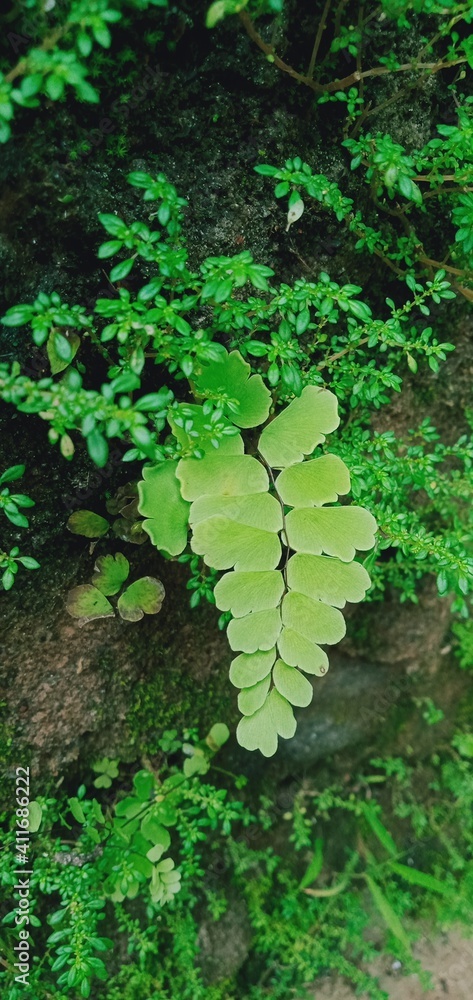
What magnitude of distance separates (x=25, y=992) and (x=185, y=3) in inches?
104

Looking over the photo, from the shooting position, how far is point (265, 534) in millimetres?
1609

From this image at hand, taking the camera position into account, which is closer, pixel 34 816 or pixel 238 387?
pixel 238 387

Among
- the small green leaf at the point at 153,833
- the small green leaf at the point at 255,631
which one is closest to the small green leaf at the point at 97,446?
the small green leaf at the point at 255,631

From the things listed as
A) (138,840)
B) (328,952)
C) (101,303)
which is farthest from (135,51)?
(328,952)

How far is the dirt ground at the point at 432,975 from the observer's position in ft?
8.93

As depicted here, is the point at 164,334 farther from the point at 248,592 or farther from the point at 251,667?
the point at 251,667

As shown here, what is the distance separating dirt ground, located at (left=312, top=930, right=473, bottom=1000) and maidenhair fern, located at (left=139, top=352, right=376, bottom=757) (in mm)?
1895

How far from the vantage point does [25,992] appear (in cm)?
182

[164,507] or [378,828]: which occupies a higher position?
[164,507]

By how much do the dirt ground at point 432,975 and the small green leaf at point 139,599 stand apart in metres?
2.09

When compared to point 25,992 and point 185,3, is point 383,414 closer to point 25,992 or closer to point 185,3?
point 185,3

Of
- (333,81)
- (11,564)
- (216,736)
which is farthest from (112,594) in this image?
(333,81)

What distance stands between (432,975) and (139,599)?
2.37m

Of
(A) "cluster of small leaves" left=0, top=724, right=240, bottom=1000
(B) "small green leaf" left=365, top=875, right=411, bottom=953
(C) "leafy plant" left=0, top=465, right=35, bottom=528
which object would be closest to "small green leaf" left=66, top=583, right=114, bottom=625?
(C) "leafy plant" left=0, top=465, right=35, bottom=528
